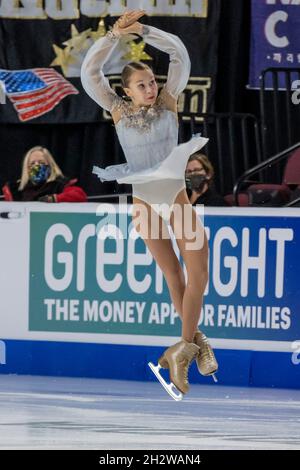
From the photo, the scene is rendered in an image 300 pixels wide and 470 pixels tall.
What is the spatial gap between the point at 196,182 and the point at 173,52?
258 centimetres

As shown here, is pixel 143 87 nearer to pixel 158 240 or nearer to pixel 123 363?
pixel 158 240

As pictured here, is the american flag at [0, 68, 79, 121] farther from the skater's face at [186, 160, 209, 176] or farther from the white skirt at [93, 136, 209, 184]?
the white skirt at [93, 136, 209, 184]

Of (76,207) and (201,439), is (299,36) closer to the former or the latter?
(76,207)

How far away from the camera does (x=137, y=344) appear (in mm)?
9102

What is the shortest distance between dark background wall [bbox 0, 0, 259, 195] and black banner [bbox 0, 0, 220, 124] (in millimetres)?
291

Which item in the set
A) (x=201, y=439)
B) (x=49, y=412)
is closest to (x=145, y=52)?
(x=49, y=412)

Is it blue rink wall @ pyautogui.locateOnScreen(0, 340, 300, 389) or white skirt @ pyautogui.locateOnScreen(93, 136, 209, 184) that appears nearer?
white skirt @ pyautogui.locateOnScreen(93, 136, 209, 184)

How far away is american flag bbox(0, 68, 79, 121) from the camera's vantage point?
11.1 metres

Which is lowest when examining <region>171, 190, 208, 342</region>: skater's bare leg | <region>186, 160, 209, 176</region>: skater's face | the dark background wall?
<region>171, 190, 208, 342</region>: skater's bare leg

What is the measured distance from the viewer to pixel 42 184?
9.11m

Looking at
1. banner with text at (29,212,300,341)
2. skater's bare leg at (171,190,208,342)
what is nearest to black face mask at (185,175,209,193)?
banner with text at (29,212,300,341)

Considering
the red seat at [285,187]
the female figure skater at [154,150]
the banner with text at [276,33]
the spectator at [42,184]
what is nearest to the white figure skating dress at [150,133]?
the female figure skater at [154,150]

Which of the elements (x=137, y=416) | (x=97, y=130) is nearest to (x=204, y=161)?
(x=137, y=416)

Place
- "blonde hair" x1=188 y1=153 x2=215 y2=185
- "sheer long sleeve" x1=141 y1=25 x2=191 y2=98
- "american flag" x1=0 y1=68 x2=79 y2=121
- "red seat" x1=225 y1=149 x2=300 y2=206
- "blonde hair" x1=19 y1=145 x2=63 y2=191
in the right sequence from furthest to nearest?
"american flag" x1=0 y1=68 x2=79 y2=121 < "red seat" x1=225 y1=149 x2=300 y2=206 < "blonde hair" x1=19 y1=145 x2=63 y2=191 < "blonde hair" x1=188 y1=153 x2=215 y2=185 < "sheer long sleeve" x1=141 y1=25 x2=191 y2=98
